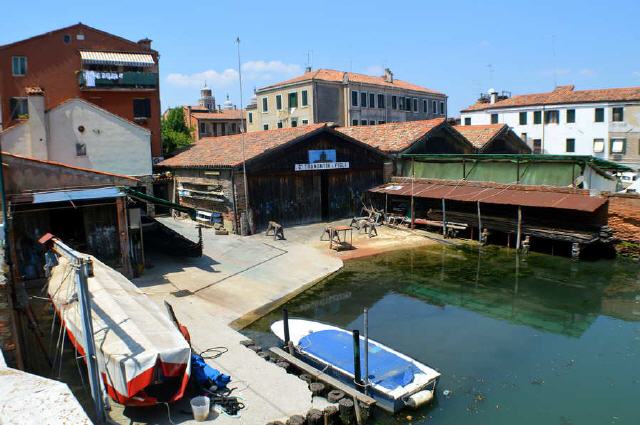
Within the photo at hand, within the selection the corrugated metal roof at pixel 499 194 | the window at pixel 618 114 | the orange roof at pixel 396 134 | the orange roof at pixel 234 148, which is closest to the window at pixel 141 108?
the orange roof at pixel 234 148

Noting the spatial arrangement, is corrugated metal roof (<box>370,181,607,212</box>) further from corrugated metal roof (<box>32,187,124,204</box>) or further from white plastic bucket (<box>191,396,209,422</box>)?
white plastic bucket (<box>191,396,209,422</box>)

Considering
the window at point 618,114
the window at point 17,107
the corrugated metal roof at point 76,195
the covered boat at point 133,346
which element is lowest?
the covered boat at point 133,346

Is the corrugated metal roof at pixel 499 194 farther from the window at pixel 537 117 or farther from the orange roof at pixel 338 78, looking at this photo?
the window at pixel 537 117

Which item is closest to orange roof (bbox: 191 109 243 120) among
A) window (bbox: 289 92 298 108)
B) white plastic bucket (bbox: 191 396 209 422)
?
window (bbox: 289 92 298 108)

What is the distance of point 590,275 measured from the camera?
1994 cm

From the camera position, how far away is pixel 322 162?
28641 mm

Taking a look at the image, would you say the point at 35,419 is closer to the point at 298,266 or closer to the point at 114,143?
the point at 298,266

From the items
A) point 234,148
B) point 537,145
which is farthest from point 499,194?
point 537,145

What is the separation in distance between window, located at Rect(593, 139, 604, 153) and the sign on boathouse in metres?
28.6

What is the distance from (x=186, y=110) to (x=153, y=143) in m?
29.9

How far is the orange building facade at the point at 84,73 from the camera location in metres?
33.3

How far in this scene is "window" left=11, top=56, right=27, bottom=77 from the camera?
33281 millimetres

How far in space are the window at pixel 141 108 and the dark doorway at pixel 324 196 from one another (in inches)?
599

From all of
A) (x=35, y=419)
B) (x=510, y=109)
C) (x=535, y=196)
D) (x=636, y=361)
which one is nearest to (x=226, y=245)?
(x=535, y=196)
